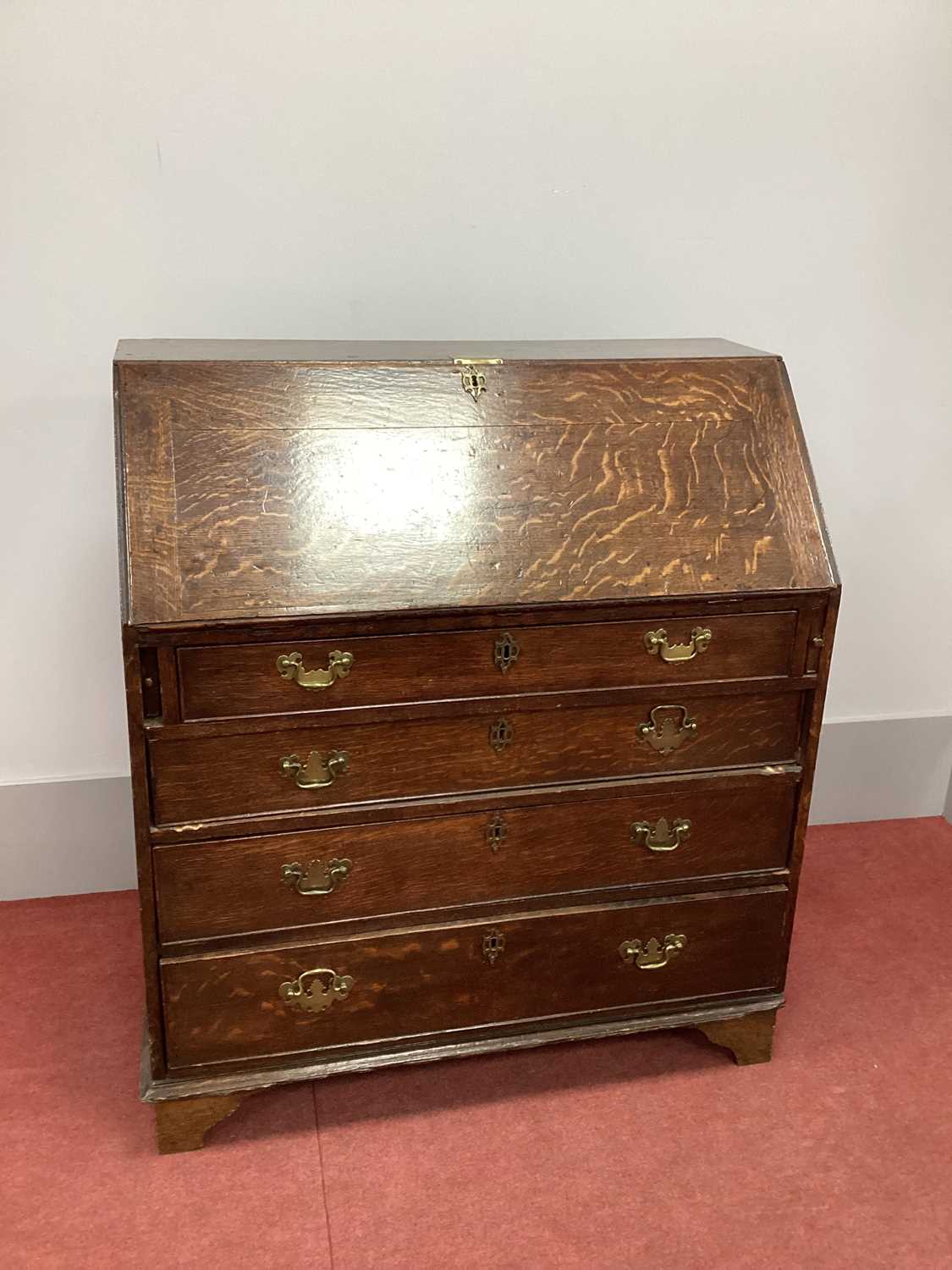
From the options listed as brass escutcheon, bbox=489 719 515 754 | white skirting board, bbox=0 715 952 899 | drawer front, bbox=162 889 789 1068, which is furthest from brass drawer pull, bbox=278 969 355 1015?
white skirting board, bbox=0 715 952 899

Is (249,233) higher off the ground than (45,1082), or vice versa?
(249,233)

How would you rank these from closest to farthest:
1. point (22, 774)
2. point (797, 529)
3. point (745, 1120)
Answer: point (797, 529), point (745, 1120), point (22, 774)

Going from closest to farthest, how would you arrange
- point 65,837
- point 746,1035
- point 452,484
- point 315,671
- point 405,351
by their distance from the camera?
1. point 315,671
2. point 452,484
3. point 405,351
4. point 746,1035
5. point 65,837

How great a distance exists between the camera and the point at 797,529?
2141mm

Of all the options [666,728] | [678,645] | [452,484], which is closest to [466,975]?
[666,728]

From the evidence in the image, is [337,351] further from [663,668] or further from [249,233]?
[663,668]

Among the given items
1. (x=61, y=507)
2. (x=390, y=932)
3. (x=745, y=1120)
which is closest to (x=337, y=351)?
(x=61, y=507)

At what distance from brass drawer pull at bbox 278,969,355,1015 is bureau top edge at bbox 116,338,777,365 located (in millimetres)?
1126

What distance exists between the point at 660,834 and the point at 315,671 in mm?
760

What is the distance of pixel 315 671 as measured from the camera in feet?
6.35

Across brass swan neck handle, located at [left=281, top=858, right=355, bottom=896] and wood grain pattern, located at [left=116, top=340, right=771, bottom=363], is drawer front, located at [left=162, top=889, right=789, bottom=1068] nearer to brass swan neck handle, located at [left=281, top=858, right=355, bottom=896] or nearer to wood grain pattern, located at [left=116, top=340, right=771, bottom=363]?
brass swan neck handle, located at [left=281, top=858, right=355, bottom=896]

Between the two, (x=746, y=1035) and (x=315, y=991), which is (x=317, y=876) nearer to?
(x=315, y=991)

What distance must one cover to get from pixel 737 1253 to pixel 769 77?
2.45 metres

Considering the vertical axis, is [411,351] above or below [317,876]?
above
